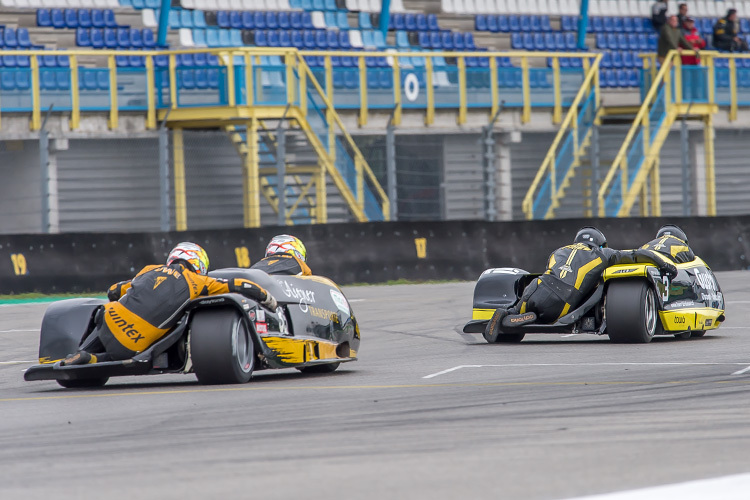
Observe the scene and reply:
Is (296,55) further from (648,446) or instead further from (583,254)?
(648,446)

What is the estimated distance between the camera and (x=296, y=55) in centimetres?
2297

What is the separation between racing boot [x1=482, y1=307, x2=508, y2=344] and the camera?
13.2m

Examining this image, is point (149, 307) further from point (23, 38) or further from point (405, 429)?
point (23, 38)

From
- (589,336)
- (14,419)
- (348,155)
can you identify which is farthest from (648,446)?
(348,155)

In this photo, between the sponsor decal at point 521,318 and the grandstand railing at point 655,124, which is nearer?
the sponsor decal at point 521,318

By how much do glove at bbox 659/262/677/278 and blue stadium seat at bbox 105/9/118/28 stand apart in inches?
614

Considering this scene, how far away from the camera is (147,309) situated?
10023 mm

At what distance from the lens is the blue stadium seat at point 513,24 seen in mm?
31422

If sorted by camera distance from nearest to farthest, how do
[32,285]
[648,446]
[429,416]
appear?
[648,446]
[429,416]
[32,285]

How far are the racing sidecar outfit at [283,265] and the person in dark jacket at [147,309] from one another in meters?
1.24

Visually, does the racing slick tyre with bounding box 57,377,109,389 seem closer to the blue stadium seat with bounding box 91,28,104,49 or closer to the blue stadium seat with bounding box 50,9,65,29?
the blue stadium seat with bounding box 91,28,104,49

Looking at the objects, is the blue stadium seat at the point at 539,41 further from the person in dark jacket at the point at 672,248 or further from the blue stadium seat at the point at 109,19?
the person in dark jacket at the point at 672,248

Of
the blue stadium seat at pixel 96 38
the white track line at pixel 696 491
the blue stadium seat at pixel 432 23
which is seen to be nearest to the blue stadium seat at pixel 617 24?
the blue stadium seat at pixel 432 23

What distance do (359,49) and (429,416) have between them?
2107 centimetres
